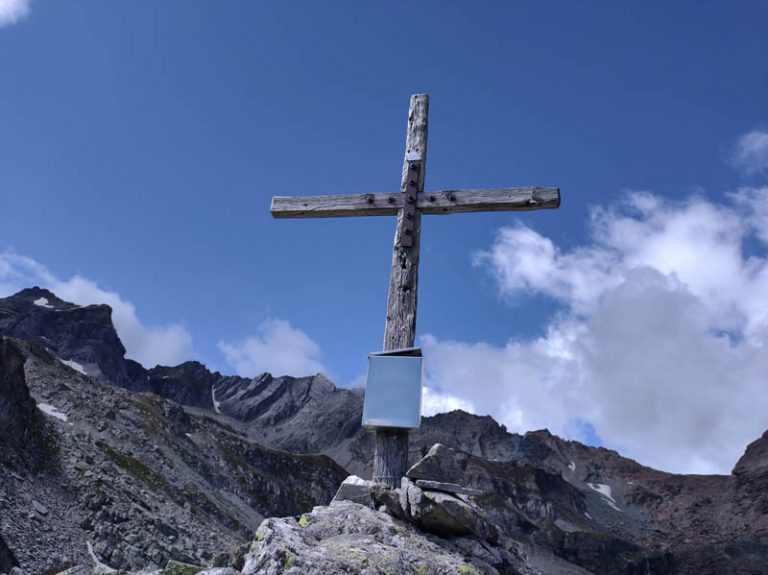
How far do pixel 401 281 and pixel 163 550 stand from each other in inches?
1985

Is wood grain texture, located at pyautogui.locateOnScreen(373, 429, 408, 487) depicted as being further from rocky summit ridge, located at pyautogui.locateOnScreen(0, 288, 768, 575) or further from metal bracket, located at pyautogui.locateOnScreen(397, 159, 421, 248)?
metal bracket, located at pyautogui.locateOnScreen(397, 159, 421, 248)

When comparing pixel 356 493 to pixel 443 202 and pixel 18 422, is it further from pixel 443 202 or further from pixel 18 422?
pixel 18 422

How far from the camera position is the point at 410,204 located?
10555mm

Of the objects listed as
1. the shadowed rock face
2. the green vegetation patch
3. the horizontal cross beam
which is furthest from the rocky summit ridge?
the horizontal cross beam

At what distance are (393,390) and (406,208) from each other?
3.06 m

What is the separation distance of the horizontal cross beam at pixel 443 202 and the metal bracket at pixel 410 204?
0.10 metres

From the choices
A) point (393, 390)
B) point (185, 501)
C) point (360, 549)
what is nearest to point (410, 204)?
point (393, 390)

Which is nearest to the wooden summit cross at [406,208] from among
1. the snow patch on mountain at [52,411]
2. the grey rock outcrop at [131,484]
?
the grey rock outcrop at [131,484]

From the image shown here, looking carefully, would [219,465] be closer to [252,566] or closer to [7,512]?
[7,512]

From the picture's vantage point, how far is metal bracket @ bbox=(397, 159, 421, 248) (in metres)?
10.3

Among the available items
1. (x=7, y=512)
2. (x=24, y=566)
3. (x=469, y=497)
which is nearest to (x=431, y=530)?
(x=469, y=497)

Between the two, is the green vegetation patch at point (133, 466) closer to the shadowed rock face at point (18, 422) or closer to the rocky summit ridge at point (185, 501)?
the rocky summit ridge at point (185, 501)

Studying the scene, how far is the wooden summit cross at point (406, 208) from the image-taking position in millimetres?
9336

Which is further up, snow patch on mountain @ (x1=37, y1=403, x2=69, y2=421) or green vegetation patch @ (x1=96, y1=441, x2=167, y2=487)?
snow patch on mountain @ (x1=37, y1=403, x2=69, y2=421)
